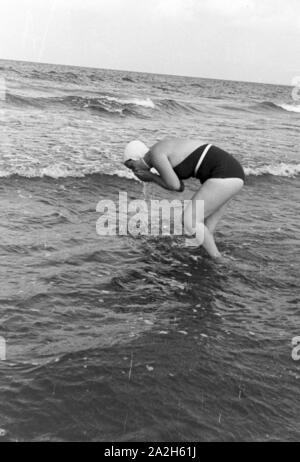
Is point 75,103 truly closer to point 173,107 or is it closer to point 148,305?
point 173,107

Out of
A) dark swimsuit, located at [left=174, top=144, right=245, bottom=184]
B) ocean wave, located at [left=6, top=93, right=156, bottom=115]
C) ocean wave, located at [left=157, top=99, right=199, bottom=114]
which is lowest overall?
dark swimsuit, located at [left=174, top=144, right=245, bottom=184]

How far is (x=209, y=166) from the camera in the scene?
5426 millimetres

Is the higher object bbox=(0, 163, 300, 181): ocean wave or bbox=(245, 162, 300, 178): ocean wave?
bbox=(245, 162, 300, 178): ocean wave

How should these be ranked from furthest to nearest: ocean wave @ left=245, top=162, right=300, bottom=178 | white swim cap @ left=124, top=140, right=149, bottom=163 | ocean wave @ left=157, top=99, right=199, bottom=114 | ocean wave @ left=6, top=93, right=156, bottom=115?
1. ocean wave @ left=157, top=99, right=199, bottom=114
2. ocean wave @ left=6, top=93, right=156, bottom=115
3. ocean wave @ left=245, top=162, right=300, bottom=178
4. white swim cap @ left=124, top=140, right=149, bottom=163

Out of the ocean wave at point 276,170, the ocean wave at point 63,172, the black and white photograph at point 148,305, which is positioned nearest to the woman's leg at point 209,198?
the black and white photograph at point 148,305

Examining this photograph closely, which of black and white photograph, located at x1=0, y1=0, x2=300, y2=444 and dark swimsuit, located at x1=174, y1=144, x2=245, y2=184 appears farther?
dark swimsuit, located at x1=174, y1=144, x2=245, y2=184

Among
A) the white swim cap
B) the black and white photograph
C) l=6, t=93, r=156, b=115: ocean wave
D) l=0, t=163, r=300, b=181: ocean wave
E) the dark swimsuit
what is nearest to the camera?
the black and white photograph

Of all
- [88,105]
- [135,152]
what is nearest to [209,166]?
[135,152]

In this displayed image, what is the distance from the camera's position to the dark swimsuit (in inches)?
211

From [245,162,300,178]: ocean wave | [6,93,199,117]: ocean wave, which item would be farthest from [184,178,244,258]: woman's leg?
[6,93,199,117]: ocean wave

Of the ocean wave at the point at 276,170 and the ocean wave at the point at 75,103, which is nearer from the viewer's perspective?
the ocean wave at the point at 276,170

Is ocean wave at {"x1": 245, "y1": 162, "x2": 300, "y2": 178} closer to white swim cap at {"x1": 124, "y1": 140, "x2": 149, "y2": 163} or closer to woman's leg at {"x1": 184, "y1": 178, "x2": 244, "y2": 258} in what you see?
woman's leg at {"x1": 184, "y1": 178, "x2": 244, "y2": 258}

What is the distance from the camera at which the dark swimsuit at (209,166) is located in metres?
5.36

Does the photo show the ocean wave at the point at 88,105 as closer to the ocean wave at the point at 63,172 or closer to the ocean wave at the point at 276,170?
the ocean wave at the point at 276,170
